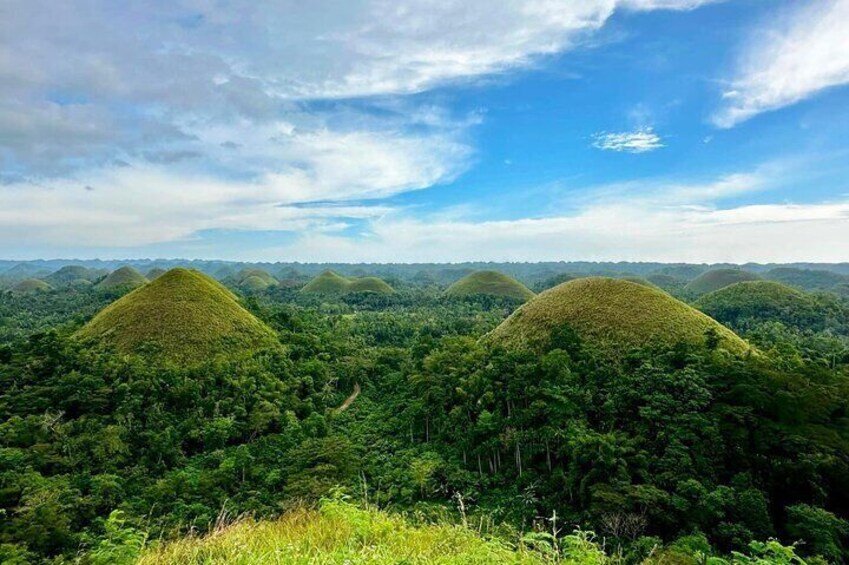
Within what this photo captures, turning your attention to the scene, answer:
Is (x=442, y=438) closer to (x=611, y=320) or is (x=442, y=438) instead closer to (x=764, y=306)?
(x=611, y=320)

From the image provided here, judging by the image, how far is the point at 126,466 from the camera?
19516 millimetres

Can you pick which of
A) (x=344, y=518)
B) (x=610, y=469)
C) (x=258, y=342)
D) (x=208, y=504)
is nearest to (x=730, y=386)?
(x=610, y=469)

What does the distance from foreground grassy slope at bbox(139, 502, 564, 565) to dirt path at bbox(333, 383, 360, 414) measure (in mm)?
24867

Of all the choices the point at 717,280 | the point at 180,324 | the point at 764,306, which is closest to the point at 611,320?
the point at 180,324

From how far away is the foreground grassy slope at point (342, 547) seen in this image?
3.97 metres

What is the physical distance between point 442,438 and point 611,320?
12341 mm

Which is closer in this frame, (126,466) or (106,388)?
(126,466)

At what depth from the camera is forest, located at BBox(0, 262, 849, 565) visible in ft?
40.6

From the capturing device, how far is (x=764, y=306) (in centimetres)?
6125

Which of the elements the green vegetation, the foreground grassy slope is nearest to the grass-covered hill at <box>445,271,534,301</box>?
the green vegetation

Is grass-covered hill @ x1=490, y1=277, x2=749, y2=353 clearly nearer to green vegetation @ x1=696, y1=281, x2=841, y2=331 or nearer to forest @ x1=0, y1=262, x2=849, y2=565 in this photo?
forest @ x1=0, y1=262, x2=849, y2=565

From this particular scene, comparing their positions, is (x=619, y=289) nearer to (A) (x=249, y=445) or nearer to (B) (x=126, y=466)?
(A) (x=249, y=445)

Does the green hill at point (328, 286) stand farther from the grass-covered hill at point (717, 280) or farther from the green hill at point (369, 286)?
the grass-covered hill at point (717, 280)

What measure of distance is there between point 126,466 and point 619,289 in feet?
97.8
